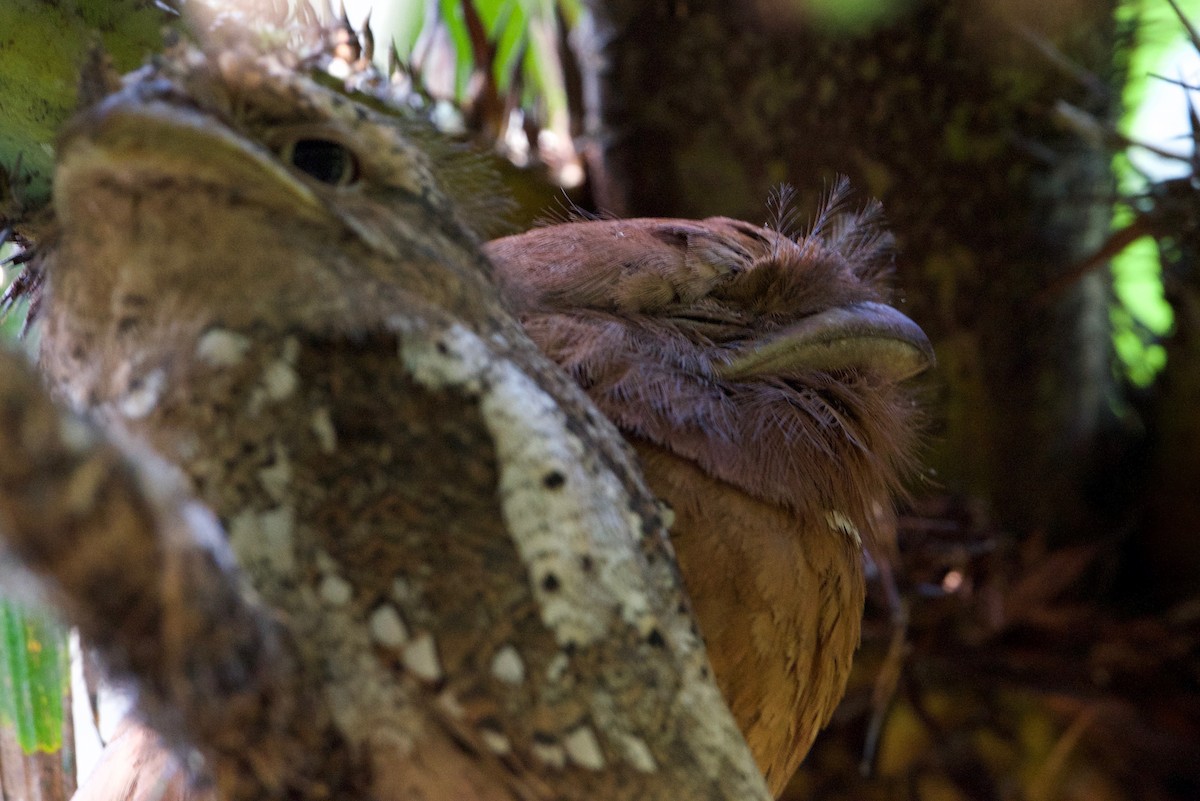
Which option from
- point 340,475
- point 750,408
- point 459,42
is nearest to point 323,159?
point 340,475

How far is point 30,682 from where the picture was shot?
1.20 metres

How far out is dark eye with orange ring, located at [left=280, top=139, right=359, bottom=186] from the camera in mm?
870

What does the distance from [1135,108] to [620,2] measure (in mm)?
1648

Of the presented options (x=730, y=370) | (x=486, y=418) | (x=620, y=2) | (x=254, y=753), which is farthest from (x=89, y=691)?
(x=620, y=2)

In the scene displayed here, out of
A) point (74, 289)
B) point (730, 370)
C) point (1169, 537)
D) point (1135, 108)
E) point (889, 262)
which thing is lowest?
point (1169, 537)

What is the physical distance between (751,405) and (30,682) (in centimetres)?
92

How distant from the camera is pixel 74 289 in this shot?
0.85m

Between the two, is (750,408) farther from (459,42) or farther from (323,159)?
(459,42)

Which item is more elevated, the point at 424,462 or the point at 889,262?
the point at 424,462

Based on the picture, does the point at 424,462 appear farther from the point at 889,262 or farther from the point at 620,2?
the point at 620,2

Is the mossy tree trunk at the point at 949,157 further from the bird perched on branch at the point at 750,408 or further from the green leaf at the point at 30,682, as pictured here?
the green leaf at the point at 30,682

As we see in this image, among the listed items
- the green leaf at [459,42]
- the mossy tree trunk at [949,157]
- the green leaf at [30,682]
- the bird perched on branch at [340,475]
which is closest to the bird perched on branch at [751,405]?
the bird perched on branch at [340,475]

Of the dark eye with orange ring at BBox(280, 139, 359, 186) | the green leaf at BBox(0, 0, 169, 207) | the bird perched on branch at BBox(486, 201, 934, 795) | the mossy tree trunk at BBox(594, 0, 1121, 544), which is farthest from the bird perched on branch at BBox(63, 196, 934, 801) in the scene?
the mossy tree trunk at BBox(594, 0, 1121, 544)

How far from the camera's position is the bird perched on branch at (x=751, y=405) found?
1182mm
